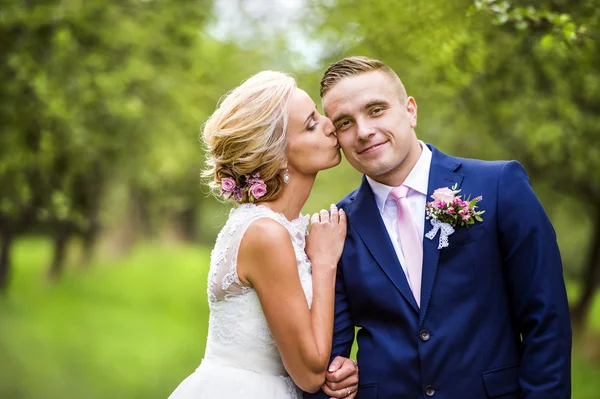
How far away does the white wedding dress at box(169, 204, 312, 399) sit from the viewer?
11.9 ft

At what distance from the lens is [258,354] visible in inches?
145

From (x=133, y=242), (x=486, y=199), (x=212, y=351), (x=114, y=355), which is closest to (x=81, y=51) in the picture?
(x=212, y=351)

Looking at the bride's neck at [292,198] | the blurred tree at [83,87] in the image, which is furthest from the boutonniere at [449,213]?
the blurred tree at [83,87]

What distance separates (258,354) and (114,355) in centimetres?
1407

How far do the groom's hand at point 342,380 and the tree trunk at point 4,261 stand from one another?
17.4 meters

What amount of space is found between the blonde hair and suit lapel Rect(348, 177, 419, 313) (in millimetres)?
421

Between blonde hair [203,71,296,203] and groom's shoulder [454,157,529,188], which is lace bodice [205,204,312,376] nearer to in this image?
blonde hair [203,71,296,203]

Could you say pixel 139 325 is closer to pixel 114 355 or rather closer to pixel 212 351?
pixel 114 355

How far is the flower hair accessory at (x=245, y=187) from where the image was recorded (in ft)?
12.2

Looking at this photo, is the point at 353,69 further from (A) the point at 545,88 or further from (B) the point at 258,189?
(A) the point at 545,88

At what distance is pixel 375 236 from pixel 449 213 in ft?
1.43

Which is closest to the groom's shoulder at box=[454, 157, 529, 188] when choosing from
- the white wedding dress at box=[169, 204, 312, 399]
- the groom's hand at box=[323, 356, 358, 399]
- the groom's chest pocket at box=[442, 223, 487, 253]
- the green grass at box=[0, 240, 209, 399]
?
the groom's chest pocket at box=[442, 223, 487, 253]

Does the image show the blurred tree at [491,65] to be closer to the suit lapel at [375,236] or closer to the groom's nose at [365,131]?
the groom's nose at [365,131]

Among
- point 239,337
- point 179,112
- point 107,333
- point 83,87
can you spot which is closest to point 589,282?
point 179,112
